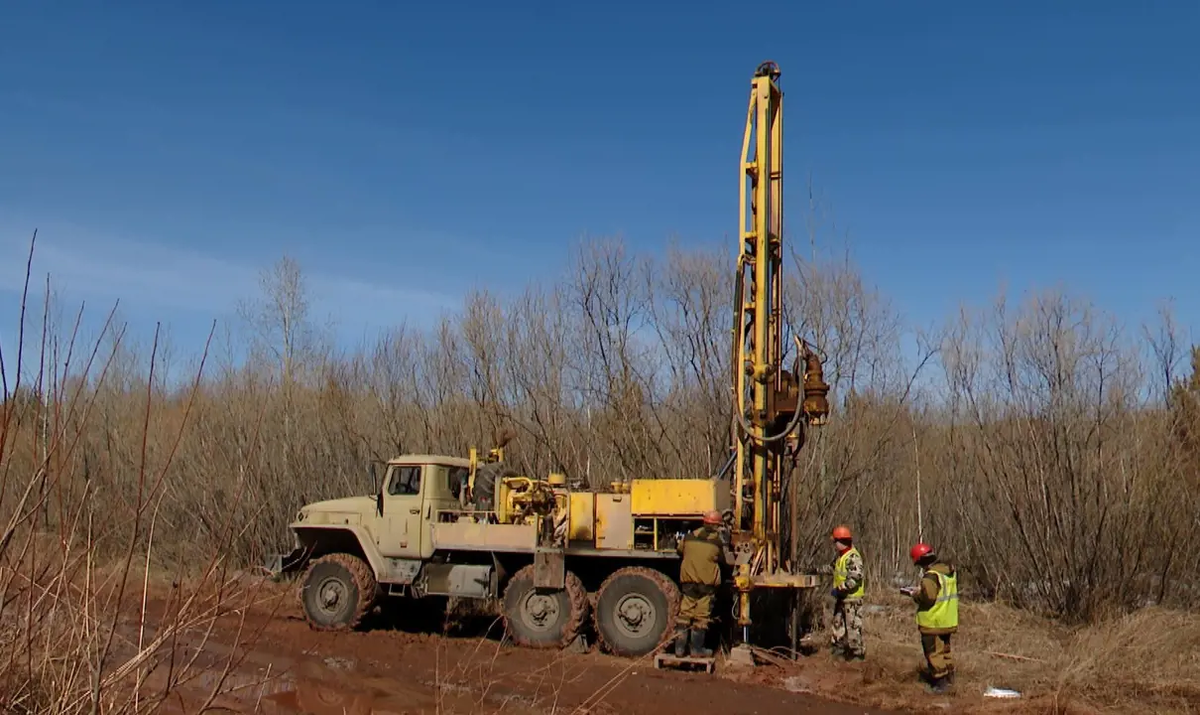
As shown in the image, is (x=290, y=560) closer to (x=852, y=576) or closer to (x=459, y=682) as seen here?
(x=459, y=682)

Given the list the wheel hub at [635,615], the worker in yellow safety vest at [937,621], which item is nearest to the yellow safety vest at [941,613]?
the worker in yellow safety vest at [937,621]

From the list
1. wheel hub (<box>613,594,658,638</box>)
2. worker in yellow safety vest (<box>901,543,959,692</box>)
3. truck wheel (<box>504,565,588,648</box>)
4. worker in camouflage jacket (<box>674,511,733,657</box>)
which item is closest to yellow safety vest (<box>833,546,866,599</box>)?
worker in yellow safety vest (<box>901,543,959,692</box>)

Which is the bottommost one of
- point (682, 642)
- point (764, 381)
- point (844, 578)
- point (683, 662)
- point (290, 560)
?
point (683, 662)

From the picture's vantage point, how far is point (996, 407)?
49.9 feet

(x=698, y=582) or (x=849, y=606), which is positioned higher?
(x=698, y=582)

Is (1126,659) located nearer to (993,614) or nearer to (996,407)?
(993,614)

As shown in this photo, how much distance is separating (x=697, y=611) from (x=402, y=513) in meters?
4.58

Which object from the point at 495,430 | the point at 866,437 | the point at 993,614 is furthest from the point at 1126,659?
the point at 495,430

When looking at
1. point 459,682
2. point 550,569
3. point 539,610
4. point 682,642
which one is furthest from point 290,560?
point 459,682

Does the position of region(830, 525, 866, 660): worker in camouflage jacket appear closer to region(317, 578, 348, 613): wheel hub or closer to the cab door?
the cab door

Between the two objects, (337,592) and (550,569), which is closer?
(550,569)

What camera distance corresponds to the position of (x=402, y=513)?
43.3 ft

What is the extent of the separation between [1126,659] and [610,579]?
576 cm

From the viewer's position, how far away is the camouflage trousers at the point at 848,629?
36.4 ft
